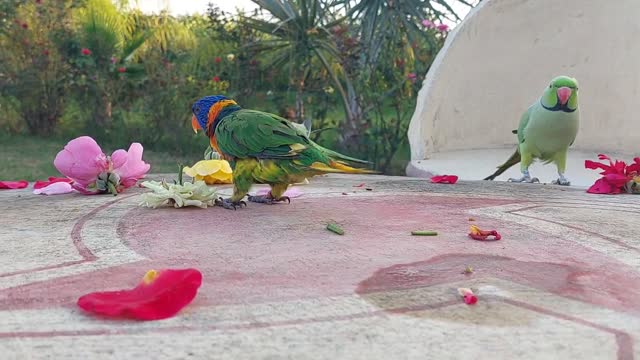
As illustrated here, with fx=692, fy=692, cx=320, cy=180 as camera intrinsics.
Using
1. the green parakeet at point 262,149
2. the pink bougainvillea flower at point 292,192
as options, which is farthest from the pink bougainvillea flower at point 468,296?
the pink bougainvillea flower at point 292,192

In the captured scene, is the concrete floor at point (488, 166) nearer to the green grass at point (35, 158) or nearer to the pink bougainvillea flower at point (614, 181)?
the pink bougainvillea flower at point (614, 181)

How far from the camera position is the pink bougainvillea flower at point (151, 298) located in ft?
4.67

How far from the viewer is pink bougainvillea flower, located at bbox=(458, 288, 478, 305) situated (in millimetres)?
1573

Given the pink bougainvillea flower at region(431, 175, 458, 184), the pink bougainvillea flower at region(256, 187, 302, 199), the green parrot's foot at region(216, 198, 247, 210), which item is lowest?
the pink bougainvillea flower at region(431, 175, 458, 184)

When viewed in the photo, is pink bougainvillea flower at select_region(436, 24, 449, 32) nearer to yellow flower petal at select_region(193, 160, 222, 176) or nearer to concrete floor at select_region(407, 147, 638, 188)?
concrete floor at select_region(407, 147, 638, 188)

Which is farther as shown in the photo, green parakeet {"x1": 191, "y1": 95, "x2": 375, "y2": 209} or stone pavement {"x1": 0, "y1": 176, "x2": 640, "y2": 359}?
green parakeet {"x1": 191, "y1": 95, "x2": 375, "y2": 209}

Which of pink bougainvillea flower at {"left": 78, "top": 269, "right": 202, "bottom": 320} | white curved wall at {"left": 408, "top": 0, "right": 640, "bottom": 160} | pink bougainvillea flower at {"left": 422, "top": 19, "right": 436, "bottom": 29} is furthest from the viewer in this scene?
Answer: pink bougainvillea flower at {"left": 422, "top": 19, "right": 436, "bottom": 29}

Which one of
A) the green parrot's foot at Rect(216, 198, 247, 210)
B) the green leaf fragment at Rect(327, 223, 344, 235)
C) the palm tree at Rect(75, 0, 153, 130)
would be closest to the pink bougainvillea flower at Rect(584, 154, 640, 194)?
the green leaf fragment at Rect(327, 223, 344, 235)

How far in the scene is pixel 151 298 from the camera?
1.48 meters

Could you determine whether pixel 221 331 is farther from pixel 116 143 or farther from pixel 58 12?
pixel 58 12

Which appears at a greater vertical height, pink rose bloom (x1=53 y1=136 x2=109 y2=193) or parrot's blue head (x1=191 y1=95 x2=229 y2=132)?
parrot's blue head (x1=191 y1=95 x2=229 y2=132)

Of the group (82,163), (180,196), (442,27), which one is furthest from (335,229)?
(442,27)

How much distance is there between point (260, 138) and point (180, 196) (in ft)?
1.46

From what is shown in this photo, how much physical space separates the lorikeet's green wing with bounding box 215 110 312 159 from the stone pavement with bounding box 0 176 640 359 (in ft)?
0.81
